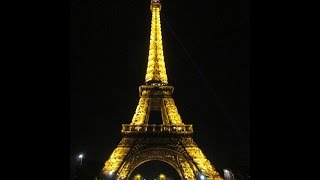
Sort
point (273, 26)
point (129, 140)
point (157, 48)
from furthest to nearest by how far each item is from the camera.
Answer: point (157, 48)
point (129, 140)
point (273, 26)

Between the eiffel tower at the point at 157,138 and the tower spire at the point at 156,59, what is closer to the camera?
the eiffel tower at the point at 157,138

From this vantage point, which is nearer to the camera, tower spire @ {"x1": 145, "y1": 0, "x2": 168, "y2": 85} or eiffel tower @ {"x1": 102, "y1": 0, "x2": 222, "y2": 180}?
eiffel tower @ {"x1": 102, "y1": 0, "x2": 222, "y2": 180}

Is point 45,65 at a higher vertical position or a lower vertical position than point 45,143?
higher

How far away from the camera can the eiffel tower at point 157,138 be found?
31141mm

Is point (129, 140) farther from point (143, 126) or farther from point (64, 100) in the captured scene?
point (64, 100)

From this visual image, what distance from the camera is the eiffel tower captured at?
3114 centimetres

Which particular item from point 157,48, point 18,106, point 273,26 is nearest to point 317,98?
point 273,26

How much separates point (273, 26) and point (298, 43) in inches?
11.2

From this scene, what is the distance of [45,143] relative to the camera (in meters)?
3.80

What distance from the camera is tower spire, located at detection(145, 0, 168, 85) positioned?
34.4 m

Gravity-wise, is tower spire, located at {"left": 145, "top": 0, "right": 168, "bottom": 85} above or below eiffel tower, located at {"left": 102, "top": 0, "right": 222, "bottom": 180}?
above

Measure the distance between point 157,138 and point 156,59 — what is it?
620cm

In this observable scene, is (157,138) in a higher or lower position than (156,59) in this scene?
lower

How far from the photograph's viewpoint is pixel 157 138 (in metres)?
33.2
